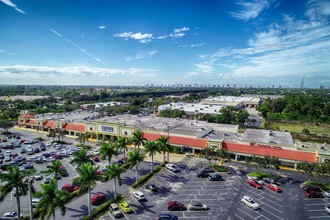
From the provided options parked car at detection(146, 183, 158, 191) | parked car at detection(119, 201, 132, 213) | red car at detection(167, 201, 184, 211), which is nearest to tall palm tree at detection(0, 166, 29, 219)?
parked car at detection(119, 201, 132, 213)

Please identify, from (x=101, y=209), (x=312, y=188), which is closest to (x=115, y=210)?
(x=101, y=209)

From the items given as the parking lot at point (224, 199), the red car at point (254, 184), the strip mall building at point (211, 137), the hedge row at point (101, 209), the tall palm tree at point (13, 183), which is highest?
the tall palm tree at point (13, 183)

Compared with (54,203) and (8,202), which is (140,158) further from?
(8,202)

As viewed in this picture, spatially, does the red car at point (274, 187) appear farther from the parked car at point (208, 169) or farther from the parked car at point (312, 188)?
the parked car at point (208, 169)

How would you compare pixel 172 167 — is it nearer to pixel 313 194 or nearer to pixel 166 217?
pixel 166 217

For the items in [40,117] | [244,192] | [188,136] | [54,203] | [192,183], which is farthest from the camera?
[40,117]

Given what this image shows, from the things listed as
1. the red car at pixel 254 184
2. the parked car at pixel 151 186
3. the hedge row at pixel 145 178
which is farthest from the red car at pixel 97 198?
the red car at pixel 254 184

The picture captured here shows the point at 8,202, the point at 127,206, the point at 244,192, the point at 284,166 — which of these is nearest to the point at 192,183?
the point at 244,192
